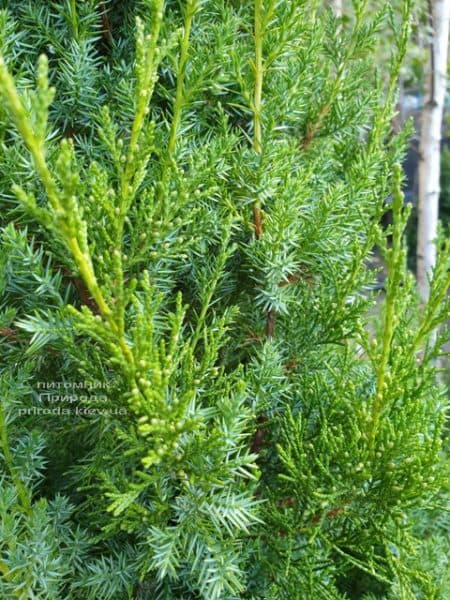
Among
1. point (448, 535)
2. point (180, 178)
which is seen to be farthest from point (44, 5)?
point (448, 535)

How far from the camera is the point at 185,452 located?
934 mm

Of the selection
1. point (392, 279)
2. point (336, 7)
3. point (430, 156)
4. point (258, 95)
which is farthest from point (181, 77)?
point (430, 156)

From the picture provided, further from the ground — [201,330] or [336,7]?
[336,7]

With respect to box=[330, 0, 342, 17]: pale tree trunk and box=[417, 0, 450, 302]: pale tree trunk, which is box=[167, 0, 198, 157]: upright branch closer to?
box=[330, 0, 342, 17]: pale tree trunk

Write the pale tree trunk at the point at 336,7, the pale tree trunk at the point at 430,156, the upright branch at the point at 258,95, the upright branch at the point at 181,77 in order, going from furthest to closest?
1. the pale tree trunk at the point at 430,156
2. the pale tree trunk at the point at 336,7
3. the upright branch at the point at 258,95
4. the upright branch at the point at 181,77

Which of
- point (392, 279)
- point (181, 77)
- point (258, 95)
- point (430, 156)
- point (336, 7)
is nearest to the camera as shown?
point (392, 279)

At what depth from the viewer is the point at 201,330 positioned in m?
1.19

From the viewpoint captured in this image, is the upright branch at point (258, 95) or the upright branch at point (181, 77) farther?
the upright branch at point (258, 95)

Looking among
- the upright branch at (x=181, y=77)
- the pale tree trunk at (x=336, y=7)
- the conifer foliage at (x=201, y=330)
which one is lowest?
the conifer foliage at (x=201, y=330)

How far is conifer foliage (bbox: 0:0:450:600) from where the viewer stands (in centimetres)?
93

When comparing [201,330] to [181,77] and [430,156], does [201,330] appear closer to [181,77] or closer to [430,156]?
[181,77]

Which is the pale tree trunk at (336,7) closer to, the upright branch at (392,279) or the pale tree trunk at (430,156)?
the pale tree trunk at (430,156)

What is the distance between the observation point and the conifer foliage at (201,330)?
0.93 meters

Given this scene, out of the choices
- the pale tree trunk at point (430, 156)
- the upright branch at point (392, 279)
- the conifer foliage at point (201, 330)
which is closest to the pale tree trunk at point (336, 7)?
the conifer foliage at point (201, 330)
